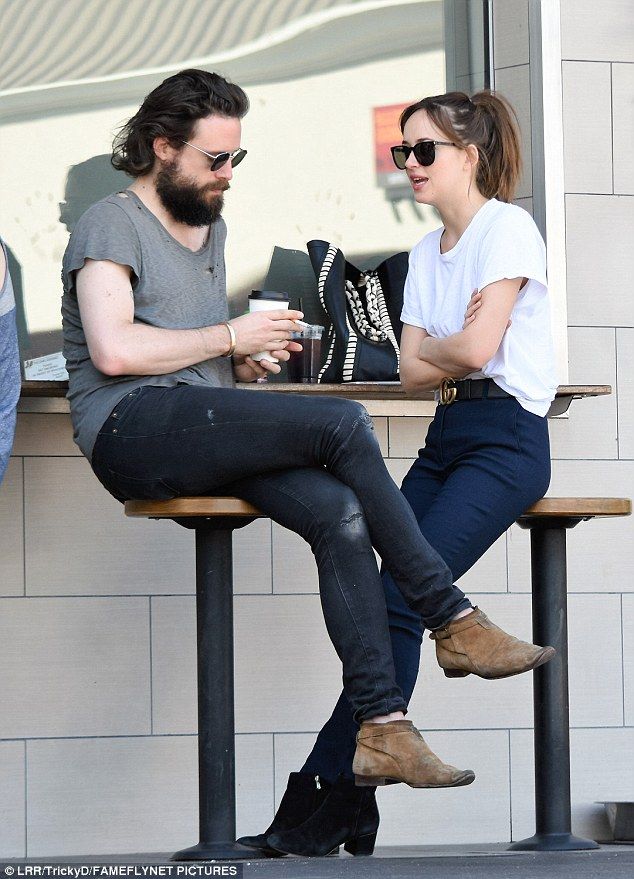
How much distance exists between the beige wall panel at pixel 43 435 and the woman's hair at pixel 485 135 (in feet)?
3.86

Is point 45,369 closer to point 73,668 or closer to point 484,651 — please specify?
point 73,668

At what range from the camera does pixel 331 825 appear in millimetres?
2475

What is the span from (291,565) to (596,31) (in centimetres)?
161

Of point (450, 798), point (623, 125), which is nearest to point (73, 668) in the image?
point (450, 798)

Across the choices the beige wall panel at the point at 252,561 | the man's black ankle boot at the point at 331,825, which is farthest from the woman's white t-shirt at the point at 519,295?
the beige wall panel at the point at 252,561

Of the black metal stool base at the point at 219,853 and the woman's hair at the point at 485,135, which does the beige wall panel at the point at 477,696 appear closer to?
the black metal stool base at the point at 219,853

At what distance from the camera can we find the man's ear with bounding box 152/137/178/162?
2709 mm

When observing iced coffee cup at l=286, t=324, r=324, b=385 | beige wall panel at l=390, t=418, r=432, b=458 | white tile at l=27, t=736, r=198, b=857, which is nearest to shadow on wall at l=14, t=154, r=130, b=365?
iced coffee cup at l=286, t=324, r=324, b=385

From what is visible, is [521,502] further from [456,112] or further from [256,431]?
[456,112]

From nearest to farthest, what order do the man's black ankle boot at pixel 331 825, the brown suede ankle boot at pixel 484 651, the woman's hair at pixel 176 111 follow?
1. the brown suede ankle boot at pixel 484 651
2. the man's black ankle boot at pixel 331 825
3. the woman's hair at pixel 176 111

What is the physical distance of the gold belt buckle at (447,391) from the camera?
266 cm

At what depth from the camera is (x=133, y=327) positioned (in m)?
2.51

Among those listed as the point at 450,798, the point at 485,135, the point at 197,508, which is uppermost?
the point at 485,135

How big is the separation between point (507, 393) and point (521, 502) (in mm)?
214
